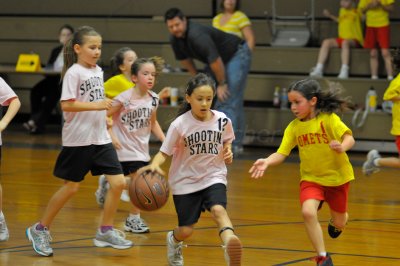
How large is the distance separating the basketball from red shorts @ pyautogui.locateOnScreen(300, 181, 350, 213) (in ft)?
2.82

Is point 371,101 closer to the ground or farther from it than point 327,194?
closer to the ground

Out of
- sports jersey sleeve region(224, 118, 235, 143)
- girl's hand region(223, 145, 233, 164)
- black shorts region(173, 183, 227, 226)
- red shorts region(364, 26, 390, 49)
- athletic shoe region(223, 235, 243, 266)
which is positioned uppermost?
red shorts region(364, 26, 390, 49)

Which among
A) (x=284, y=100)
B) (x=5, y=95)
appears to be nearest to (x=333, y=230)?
(x=5, y=95)

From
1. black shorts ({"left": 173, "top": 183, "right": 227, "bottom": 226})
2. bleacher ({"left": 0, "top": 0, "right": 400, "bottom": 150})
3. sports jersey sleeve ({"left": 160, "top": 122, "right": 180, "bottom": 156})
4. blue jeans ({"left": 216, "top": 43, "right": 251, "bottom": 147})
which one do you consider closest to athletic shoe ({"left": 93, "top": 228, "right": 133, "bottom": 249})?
black shorts ({"left": 173, "top": 183, "right": 227, "bottom": 226})

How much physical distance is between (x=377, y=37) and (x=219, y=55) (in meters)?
3.00

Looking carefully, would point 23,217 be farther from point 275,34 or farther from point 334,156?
point 275,34

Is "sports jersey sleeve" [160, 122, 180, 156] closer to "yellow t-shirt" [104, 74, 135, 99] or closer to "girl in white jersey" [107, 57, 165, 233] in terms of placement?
"girl in white jersey" [107, 57, 165, 233]

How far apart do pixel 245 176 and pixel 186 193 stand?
4.41 metres

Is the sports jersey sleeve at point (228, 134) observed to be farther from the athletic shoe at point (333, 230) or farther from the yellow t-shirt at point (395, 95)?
the yellow t-shirt at point (395, 95)

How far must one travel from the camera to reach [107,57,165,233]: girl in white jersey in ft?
20.7

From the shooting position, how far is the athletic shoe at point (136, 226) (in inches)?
245

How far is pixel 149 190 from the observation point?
5.09m

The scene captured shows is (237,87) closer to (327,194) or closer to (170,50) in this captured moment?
(170,50)

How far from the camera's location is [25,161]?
408 inches
